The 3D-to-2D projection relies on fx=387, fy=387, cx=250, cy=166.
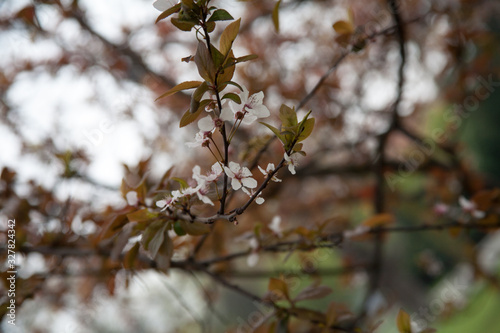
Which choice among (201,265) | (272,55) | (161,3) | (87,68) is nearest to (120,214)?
(201,265)

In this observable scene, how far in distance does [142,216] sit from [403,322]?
518 millimetres

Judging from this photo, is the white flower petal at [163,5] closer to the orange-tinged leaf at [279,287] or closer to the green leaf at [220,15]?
the green leaf at [220,15]

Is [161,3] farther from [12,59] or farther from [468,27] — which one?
[12,59]

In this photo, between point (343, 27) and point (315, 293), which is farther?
point (343, 27)

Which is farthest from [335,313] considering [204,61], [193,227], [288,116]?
[204,61]

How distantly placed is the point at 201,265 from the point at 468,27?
152cm

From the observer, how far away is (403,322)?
0.72 meters

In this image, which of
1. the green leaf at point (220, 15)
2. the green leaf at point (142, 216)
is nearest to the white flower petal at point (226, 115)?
the green leaf at point (220, 15)

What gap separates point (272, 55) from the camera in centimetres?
213

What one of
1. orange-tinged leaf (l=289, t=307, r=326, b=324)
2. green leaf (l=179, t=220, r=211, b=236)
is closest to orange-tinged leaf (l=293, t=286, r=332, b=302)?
orange-tinged leaf (l=289, t=307, r=326, b=324)

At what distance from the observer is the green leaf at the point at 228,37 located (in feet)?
1.67

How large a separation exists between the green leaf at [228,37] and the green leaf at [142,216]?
31cm

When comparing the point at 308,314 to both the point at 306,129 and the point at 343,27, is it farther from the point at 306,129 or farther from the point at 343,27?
the point at 343,27

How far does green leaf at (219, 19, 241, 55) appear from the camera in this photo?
51 cm
